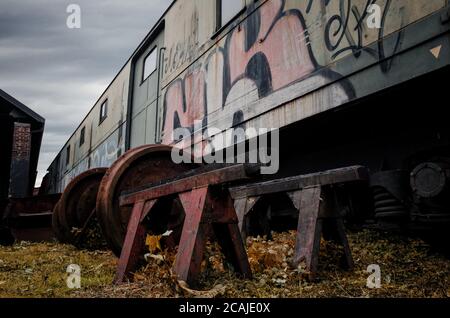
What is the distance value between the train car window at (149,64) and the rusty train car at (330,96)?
9.14 feet

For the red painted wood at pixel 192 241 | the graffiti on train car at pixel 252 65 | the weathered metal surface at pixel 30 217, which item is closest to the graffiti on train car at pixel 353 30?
the graffiti on train car at pixel 252 65

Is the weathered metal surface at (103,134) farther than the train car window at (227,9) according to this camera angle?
Yes

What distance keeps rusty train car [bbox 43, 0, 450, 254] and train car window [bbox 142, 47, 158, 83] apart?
2.79 m

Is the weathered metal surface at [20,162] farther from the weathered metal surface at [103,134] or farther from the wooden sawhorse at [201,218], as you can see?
the wooden sawhorse at [201,218]

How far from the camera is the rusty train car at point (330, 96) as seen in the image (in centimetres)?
302

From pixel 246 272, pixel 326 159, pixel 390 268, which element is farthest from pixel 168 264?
pixel 326 159

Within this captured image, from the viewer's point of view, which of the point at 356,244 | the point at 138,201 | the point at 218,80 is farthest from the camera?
the point at 218,80

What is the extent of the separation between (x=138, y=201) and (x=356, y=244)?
7.20 feet

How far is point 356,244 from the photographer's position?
12.1 feet

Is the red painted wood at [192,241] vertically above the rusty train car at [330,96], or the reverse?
the rusty train car at [330,96]

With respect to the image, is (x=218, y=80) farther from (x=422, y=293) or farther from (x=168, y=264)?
(x=422, y=293)

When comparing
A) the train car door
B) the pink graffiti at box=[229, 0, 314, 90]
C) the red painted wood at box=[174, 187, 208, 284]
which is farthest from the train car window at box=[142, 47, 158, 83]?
the red painted wood at box=[174, 187, 208, 284]

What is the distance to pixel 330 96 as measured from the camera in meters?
3.66

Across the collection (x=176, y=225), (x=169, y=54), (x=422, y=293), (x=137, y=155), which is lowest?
(x=422, y=293)
